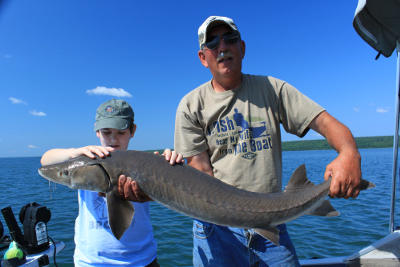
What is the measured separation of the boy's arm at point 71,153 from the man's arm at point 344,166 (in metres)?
2.01

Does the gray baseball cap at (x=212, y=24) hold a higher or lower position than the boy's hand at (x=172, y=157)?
higher

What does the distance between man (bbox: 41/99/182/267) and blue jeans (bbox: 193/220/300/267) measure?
607 mm

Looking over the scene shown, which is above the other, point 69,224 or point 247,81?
point 247,81

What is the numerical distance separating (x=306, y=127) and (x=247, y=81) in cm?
79

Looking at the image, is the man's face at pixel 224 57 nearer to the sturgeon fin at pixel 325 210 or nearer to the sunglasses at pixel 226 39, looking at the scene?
the sunglasses at pixel 226 39

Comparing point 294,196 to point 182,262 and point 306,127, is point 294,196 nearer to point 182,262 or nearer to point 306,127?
point 306,127

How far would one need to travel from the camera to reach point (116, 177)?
7.51ft

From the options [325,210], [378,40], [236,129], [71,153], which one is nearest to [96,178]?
[71,153]

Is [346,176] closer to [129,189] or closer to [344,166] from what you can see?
[344,166]

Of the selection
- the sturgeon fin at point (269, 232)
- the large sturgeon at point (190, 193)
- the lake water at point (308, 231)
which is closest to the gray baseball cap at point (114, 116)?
the large sturgeon at point (190, 193)

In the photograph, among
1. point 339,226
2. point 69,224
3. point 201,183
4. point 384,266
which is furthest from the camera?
point 69,224

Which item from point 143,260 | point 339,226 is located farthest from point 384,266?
point 339,226

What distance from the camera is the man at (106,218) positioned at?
2381 millimetres

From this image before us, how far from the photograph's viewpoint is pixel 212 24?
8.44 feet
